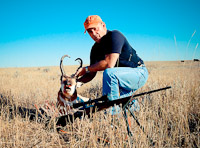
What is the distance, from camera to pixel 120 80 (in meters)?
2.54

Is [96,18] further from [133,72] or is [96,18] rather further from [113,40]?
[133,72]

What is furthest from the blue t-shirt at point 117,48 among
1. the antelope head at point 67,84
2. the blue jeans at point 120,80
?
the antelope head at point 67,84

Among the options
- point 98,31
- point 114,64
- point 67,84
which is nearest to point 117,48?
point 114,64

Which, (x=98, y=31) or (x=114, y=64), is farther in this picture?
(x=98, y=31)

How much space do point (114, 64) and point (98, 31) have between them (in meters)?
0.70

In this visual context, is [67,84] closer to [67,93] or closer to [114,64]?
[67,93]

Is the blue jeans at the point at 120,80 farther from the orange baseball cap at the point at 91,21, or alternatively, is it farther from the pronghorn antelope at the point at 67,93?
the orange baseball cap at the point at 91,21

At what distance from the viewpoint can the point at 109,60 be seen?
254 centimetres

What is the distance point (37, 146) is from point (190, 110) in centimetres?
295

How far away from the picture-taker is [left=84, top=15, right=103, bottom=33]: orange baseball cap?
2570 mm

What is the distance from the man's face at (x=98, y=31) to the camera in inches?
104

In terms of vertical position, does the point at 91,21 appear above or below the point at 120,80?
above

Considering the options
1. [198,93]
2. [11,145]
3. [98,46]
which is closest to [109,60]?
[98,46]

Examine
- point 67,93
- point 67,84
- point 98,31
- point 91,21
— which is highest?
point 91,21
